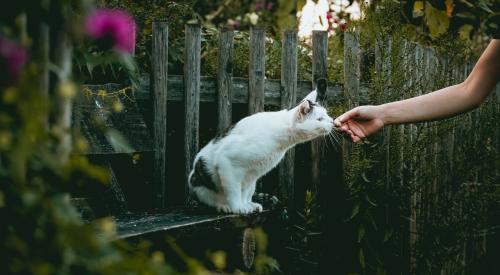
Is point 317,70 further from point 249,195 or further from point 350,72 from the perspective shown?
point 249,195

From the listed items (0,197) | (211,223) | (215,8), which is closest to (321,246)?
(211,223)

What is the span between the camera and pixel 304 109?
12.8 ft

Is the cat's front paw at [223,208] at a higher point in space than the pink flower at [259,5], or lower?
lower

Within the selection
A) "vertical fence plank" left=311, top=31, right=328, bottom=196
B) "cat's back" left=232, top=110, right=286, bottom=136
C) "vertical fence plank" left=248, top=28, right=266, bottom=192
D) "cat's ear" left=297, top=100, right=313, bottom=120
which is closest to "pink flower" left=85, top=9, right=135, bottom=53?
"cat's back" left=232, top=110, right=286, bottom=136

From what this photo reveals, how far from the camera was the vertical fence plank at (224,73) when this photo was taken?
394 cm

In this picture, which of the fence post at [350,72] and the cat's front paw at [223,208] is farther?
the fence post at [350,72]

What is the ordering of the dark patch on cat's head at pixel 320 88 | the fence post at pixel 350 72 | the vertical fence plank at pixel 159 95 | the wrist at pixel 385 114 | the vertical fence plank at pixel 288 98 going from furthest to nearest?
the fence post at pixel 350 72
the vertical fence plank at pixel 288 98
the dark patch on cat's head at pixel 320 88
the vertical fence plank at pixel 159 95
the wrist at pixel 385 114

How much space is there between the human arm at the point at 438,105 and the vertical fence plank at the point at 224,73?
1.05m

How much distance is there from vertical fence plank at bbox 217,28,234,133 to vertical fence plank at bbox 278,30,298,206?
1.43 feet

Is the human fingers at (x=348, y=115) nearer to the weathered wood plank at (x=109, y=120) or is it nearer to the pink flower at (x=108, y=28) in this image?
the weathered wood plank at (x=109, y=120)

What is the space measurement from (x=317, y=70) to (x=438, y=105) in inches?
60.1

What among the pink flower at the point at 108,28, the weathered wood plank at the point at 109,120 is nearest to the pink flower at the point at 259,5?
the pink flower at the point at 108,28

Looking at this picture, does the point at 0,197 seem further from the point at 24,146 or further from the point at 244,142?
the point at 244,142

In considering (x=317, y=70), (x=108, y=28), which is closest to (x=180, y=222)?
(x=317, y=70)
